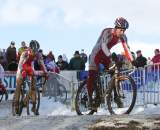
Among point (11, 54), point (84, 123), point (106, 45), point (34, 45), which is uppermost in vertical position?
point (11, 54)

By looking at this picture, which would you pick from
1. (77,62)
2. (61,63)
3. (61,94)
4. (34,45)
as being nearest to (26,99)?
→ (34,45)

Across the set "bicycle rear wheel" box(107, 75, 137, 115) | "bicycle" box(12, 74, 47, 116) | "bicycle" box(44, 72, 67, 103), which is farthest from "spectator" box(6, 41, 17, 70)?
"bicycle rear wheel" box(107, 75, 137, 115)

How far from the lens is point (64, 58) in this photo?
90.1ft

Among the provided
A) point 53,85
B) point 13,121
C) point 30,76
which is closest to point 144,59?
point 53,85

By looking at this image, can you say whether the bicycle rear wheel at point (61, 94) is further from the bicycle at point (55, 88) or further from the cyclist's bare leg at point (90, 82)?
the cyclist's bare leg at point (90, 82)

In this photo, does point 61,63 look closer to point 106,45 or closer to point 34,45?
point 34,45

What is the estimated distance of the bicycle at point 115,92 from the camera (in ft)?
38.1

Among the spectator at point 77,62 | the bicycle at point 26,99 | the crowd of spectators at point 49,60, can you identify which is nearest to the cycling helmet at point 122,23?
the bicycle at point 26,99

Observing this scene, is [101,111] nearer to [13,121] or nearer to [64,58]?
[13,121]

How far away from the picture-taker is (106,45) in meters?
11.9

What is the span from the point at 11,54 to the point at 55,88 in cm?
285

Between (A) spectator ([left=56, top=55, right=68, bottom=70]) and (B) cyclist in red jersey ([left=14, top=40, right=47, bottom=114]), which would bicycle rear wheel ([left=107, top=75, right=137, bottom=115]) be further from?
(A) spectator ([left=56, top=55, right=68, bottom=70])

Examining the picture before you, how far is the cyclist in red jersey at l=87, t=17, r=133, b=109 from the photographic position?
462 inches

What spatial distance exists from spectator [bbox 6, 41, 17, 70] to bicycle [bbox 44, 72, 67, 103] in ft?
8.08
